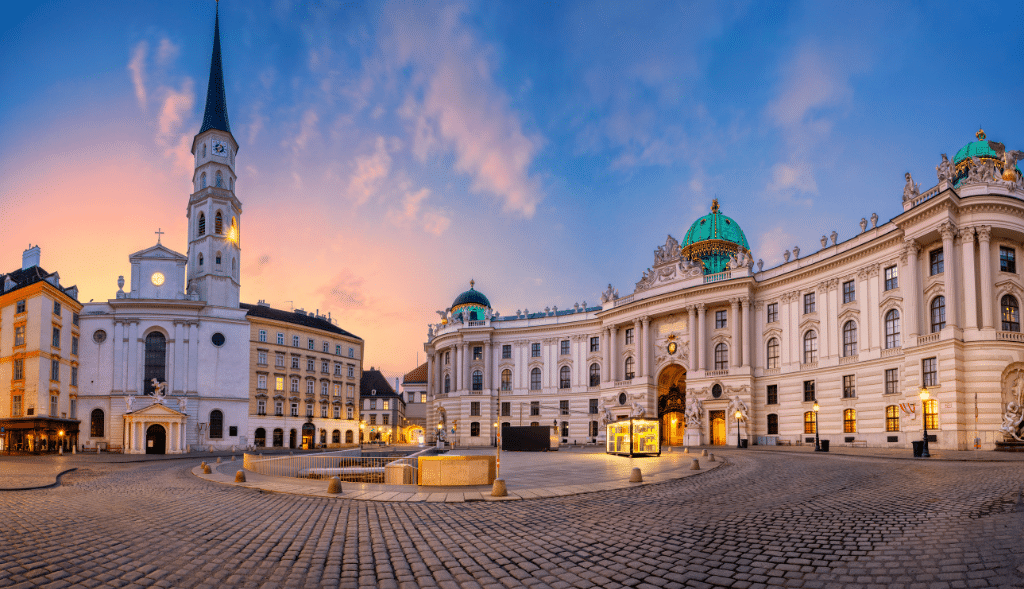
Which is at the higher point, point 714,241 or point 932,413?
point 714,241

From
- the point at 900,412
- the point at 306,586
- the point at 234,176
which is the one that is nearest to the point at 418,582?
the point at 306,586

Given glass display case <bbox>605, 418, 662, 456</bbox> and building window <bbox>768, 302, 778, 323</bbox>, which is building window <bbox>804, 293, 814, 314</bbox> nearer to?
building window <bbox>768, 302, 778, 323</bbox>

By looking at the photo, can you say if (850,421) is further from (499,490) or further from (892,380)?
(499,490)

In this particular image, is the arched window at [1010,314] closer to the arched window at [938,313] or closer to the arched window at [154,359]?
the arched window at [938,313]

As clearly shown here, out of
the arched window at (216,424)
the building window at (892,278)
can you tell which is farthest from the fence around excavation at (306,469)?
the arched window at (216,424)

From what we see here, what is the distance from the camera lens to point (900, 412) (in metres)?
40.0

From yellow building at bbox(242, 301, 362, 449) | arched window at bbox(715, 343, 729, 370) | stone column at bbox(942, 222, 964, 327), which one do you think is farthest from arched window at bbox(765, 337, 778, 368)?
yellow building at bbox(242, 301, 362, 449)

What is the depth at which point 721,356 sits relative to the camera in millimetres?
57875

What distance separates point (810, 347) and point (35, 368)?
68.7 meters

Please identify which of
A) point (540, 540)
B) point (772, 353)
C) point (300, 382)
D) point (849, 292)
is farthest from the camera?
point (300, 382)

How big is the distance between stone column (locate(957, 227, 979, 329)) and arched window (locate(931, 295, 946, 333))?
1736 mm

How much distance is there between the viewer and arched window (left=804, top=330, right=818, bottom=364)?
1973 inches

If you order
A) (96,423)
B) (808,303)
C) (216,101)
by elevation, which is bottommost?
(96,423)

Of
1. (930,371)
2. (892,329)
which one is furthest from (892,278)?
(930,371)
